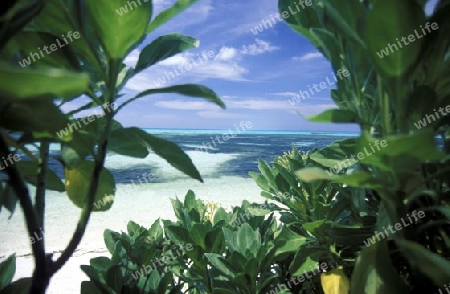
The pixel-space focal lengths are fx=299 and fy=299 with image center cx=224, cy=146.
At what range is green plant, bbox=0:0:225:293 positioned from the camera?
0.34 meters

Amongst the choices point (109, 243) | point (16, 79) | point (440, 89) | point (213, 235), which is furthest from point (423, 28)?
point (109, 243)

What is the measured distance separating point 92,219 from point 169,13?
6275 millimetres

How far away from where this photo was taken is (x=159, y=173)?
50.1 ft

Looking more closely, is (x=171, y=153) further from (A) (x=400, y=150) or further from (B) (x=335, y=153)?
(B) (x=335, y=153)

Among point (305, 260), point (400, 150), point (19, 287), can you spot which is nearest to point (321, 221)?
point (305, 260)

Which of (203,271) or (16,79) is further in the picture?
(203,271)

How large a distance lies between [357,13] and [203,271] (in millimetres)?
779

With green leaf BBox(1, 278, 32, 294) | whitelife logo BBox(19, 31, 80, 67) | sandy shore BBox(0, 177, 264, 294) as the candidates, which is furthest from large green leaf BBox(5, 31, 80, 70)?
green leaf BBox(1, 278, 32, 294)

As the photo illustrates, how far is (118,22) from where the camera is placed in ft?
1.37

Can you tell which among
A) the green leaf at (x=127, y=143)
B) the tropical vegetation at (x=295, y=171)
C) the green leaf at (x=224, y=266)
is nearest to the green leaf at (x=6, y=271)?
the tropical vegetation at (x=295, y=171)

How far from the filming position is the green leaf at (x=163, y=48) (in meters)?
0.52

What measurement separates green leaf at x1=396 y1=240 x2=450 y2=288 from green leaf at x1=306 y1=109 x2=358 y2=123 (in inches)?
9.1

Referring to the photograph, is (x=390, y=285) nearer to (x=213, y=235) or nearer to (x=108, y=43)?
(x=213, y=235)

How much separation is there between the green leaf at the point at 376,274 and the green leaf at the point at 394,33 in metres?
0.30
